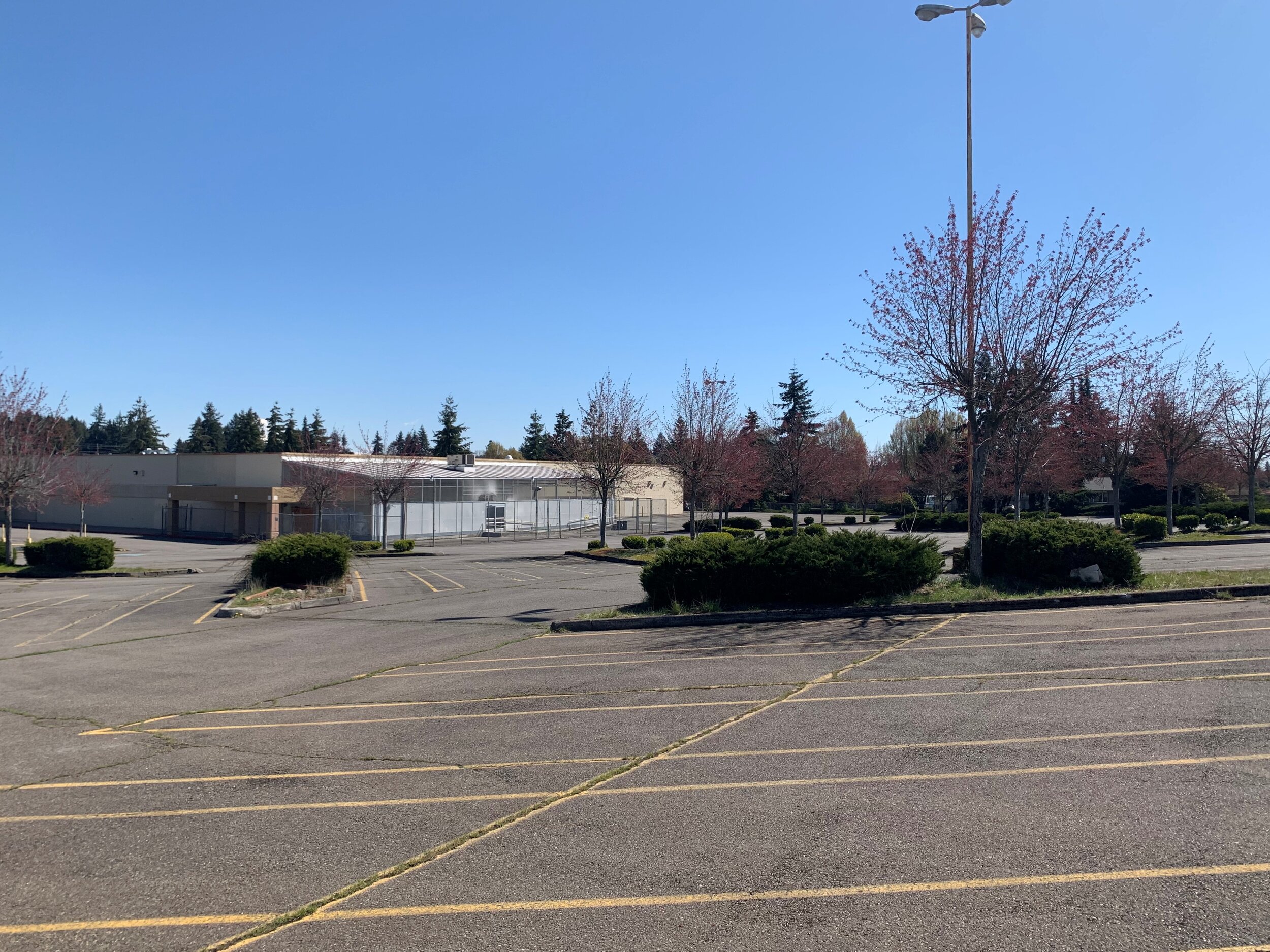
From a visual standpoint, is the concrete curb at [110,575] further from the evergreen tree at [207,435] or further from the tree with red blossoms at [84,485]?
the evergreen tree at [207,435]

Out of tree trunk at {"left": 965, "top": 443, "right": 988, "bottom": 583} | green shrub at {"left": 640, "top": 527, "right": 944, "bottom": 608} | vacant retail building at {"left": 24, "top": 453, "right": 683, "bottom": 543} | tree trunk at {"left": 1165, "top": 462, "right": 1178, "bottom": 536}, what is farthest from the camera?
vacant retail building at {"left": 24, "top": 453, "right": 683, "bottom": 543}

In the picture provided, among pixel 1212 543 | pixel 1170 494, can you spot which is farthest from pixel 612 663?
pixel 1170 494

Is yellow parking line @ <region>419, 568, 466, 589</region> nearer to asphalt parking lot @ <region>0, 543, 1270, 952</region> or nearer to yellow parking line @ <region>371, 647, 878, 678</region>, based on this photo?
asphalt parking lot @ <region>0, 543, 1270, 952</region>

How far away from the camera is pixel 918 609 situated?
13.9 metres

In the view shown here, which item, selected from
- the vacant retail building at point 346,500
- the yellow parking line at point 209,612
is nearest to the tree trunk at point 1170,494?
the vacant retail building at point 346,500

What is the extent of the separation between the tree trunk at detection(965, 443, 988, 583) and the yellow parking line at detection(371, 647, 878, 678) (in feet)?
19.2

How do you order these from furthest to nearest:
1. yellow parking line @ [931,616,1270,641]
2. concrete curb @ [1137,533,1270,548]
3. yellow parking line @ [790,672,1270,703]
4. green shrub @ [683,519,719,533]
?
green shrub @ [683,519,719,533], concrete curb @ [1137,533,1270,548], yellow parking line @ [931,616,1270,641], yellow parking line @ [790,672,1270,703]

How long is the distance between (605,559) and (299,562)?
1375cm

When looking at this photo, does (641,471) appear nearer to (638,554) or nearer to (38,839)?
(638,554)

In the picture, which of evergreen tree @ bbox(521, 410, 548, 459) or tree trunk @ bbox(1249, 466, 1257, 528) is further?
evergreen tree @ bbox(521, 410, 548, 459)

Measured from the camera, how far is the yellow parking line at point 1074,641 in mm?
10734

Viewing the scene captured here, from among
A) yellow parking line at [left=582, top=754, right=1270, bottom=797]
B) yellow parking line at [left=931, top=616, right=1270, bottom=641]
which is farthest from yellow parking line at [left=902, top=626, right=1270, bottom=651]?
yellow parking line at [left=582, top=754, right=1270, bottom=797]

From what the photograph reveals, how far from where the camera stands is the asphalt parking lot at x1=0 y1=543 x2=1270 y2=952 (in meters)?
4.22

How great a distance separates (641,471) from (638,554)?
29794mm
